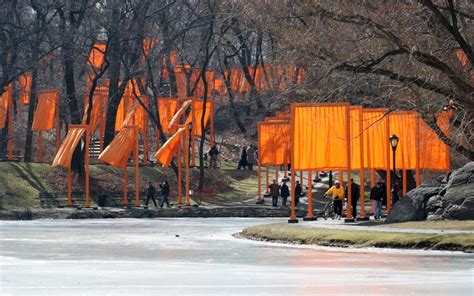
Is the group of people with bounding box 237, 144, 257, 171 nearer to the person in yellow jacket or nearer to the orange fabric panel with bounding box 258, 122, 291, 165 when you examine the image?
the orange fabric panel with bounding box 258, 122, 291, 165

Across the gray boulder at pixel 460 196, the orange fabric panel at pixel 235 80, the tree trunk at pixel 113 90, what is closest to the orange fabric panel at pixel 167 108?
the tree trunk at pixel 113 90

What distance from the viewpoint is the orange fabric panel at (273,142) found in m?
65.9

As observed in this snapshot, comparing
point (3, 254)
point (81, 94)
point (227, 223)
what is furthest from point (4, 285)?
point (81, 94)

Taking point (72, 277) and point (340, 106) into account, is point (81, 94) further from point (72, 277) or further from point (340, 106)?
point (72, 277)

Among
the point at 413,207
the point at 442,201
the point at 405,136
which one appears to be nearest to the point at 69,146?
the point at 405,136

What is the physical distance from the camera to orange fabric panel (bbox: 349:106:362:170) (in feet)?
164

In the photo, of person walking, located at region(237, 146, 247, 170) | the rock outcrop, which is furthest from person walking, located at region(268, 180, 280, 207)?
the rock outcrop

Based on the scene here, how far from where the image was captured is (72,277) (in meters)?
25.6

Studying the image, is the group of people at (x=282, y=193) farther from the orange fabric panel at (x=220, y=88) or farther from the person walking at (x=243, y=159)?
the orange fabric panel at (x=220, y=88)

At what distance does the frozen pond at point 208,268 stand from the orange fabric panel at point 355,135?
8154 millimetres

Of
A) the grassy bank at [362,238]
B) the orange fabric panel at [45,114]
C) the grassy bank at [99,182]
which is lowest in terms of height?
the grassy bank at [362,238]

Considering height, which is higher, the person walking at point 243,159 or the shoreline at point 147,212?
the person walking at point 243,159

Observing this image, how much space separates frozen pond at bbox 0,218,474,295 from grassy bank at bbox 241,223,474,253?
1100mm

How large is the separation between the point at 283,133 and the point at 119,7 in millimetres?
16620
